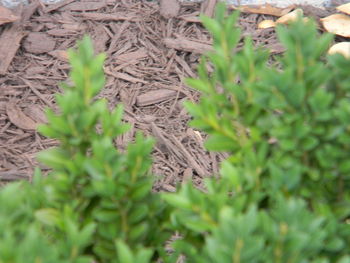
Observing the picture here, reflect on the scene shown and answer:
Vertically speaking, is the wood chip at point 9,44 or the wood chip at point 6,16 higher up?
the wood chip at point 6,16

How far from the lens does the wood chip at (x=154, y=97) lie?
430cm

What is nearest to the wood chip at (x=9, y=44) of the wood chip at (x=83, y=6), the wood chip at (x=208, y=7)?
the wood chip at (x=83, y=6)

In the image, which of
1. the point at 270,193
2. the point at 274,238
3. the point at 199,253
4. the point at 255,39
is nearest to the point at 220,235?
the point at 274,238

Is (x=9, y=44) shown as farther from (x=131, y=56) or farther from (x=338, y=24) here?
(x=338, y=24)

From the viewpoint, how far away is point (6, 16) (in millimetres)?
4598

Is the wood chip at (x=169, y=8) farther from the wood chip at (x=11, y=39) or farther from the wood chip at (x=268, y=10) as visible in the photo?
the wood chip at (x=11, y=39)

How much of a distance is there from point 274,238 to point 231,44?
22.3 inches

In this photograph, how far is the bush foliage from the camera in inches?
58.9

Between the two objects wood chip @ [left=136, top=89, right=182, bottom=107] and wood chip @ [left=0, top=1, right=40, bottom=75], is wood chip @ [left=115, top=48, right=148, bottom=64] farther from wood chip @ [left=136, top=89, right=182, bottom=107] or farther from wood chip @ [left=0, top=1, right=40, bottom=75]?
wood chip @ [left=0, top=1, right=40, bottom=75]

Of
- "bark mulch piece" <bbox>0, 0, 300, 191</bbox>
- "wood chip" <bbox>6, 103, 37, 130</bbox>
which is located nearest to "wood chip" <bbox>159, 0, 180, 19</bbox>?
"bark mulch piece" <bbox>0, 0, 300, 191</bbox>

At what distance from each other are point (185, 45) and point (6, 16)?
46.6 inches

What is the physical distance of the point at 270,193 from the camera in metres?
1.59

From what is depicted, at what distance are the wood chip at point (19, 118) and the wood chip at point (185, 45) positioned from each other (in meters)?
1.02

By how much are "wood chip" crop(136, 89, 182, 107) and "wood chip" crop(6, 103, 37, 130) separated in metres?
0.65
